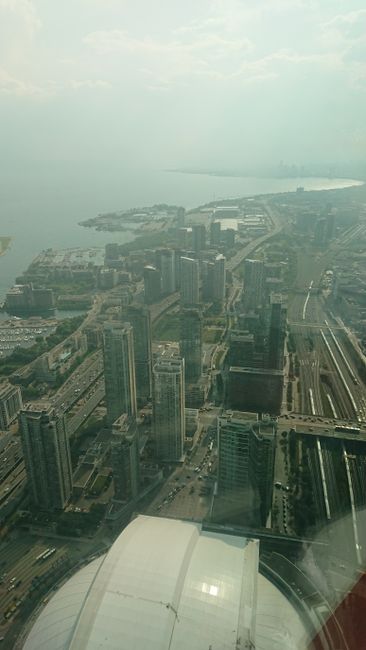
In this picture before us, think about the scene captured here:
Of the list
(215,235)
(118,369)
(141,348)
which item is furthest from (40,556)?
(215,235)

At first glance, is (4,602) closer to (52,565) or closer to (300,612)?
(52,565)

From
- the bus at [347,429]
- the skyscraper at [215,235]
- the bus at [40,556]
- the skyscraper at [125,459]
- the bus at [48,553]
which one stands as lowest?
the bus at [40,556]

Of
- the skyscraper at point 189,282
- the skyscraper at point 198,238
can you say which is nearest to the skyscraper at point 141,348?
the skyscraper at point 189,282

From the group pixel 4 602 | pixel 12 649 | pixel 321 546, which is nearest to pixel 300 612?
pixel 321 546

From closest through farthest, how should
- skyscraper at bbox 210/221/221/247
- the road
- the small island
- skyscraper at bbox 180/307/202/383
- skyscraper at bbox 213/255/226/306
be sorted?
1. the road
2. skyscraper at bbox 180/307/202/383
3. skyscraper at bbox 213/255/226/306
4. skyscraper at bbox 210/221/221/247
5. the small island

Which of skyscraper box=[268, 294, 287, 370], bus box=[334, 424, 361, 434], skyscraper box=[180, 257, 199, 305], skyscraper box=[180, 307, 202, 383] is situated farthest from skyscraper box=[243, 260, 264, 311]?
bus box=[334, 424, 361, 434]

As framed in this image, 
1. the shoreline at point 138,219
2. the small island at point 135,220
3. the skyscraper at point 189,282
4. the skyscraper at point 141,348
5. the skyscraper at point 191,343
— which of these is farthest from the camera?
the small island at point 135,220

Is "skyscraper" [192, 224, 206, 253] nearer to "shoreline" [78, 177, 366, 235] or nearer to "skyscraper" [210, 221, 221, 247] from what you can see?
"skyscraper" [210, 221, 221, 247]

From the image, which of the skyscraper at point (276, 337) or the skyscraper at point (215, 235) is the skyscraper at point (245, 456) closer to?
the skyscraper at point (276, 337)
